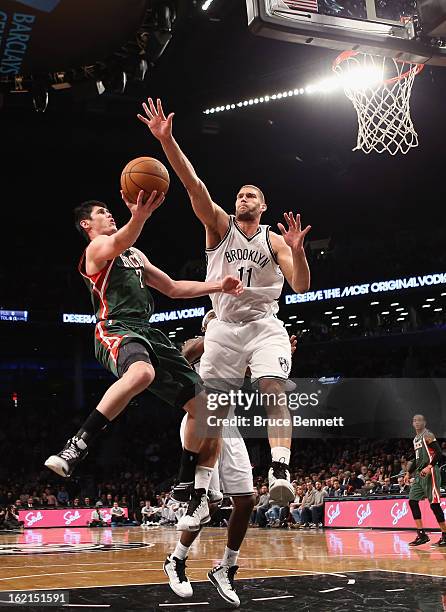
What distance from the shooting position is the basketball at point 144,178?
5.41m

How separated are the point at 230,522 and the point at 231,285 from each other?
194cm

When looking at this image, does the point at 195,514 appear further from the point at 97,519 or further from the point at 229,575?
the point at 97,519

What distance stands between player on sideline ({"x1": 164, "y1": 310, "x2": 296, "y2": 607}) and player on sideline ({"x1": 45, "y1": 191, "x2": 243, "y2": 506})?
1.00 ft

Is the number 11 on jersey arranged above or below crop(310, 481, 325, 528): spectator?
above

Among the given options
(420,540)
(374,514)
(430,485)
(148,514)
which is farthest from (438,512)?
(148,514)

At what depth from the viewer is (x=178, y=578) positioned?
5688 millimetres

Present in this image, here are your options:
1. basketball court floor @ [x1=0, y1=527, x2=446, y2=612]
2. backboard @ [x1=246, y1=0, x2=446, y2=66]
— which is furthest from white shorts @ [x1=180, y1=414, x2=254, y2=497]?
backboard @ [x1=246, y1=0, x2=446, y2=66]

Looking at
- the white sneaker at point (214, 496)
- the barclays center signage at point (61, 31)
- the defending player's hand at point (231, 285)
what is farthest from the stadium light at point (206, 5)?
the white sneaker at point (214, 496)

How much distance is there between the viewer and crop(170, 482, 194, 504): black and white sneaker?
5559mm

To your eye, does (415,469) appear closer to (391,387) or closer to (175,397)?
(175,397)

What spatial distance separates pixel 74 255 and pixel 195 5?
20.5 meters

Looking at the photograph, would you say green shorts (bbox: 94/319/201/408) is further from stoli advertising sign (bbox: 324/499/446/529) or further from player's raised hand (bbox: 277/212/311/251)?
stoli advertising sign (bbox: 324/499/446/529)

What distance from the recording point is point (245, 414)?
21.4 ft

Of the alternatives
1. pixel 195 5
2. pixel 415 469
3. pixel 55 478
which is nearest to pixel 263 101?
pixel 195 5
